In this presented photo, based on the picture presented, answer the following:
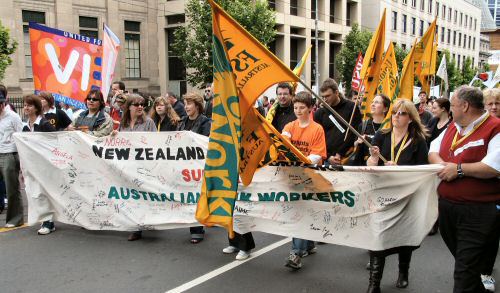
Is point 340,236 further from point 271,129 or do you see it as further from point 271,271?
point 271,129

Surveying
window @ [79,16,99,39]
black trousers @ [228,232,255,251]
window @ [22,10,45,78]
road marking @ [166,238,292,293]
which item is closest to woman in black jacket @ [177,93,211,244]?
black trousers @ [228,232,255,251]

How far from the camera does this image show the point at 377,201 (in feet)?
13.9

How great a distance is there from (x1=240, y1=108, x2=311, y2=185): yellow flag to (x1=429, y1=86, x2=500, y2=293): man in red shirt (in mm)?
1431

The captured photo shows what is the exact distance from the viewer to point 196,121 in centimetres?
617

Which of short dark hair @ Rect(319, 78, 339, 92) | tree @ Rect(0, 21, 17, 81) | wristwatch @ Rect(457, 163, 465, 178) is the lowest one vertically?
wristwatch @ Rect(457, 163, 465, 178)

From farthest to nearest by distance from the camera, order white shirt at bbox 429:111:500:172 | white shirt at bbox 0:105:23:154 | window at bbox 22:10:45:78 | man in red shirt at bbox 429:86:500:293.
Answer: window at bbox 22:10:45:78 → white shirt at bbox 0:105:23:154 → man in red shirt at bbox 429:86:500:293 → white shirt at bbox 429:111:500:172

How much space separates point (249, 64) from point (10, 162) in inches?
176

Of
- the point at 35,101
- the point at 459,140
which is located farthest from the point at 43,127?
the point at 459,140

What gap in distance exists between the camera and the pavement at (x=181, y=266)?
179 inches

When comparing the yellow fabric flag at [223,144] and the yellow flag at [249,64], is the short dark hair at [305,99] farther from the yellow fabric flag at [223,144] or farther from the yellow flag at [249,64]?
the yellow fabric flag at [223,144]

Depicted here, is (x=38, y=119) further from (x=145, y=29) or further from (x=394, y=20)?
(x=394, y=20)

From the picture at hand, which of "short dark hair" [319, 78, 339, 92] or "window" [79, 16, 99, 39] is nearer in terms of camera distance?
"short dark hair" [319, 78, 339, 92]

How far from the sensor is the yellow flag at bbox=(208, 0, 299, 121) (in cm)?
391

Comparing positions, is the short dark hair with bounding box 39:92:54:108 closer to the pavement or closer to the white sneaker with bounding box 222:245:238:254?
the pavement
